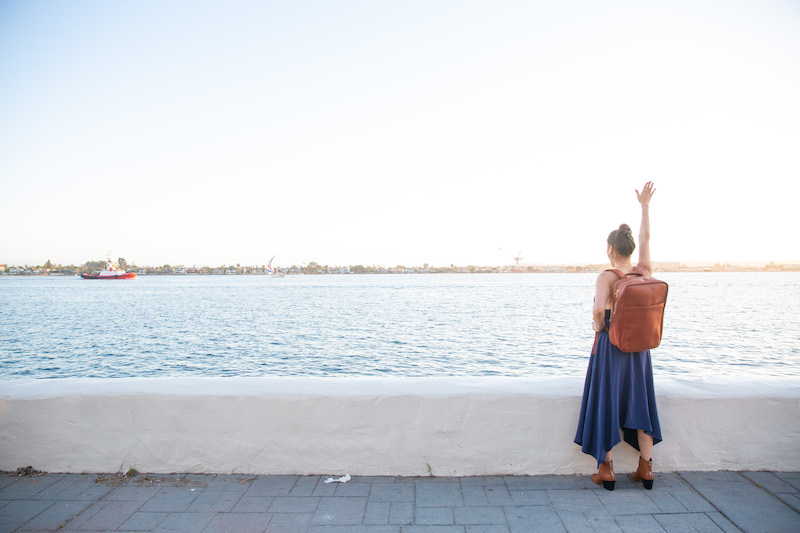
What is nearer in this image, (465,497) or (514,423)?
(465,497)

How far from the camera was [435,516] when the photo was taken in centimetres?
249

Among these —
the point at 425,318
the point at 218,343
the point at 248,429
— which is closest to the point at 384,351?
the point at 218,343

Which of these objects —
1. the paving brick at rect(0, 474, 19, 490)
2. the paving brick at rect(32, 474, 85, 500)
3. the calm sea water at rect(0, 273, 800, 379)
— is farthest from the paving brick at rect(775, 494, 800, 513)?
the calm sea water at rect(0, 273, 800, 379)

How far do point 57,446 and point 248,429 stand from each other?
1.32 meters

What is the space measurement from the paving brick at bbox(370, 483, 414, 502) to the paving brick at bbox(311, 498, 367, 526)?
89 millimetres

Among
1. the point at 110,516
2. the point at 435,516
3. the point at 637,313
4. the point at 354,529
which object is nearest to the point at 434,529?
the point at 435,516

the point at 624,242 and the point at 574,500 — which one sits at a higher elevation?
the point at 624,242

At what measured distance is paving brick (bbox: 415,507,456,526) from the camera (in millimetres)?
2414

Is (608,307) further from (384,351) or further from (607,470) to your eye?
(384,351)

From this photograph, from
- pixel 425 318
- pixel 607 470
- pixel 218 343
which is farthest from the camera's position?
pixel 425 318

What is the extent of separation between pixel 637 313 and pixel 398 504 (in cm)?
178

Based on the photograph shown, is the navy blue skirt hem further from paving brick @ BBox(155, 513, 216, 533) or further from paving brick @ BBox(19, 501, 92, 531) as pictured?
paving brick @ BBox(19, 501, 92, 531)

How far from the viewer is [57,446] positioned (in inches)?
119

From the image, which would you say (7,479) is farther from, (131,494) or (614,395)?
(614,395)
